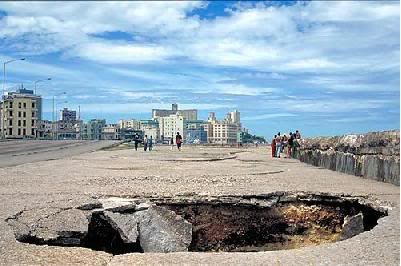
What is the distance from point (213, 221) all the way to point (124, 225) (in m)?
1.95

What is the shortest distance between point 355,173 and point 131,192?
305 inches

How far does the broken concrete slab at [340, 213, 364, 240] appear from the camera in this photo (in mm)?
8930

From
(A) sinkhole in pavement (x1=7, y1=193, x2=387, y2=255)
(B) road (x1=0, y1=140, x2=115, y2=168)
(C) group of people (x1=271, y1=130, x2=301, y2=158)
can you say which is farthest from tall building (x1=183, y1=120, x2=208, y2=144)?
(A) sinkhole in pavement (x1=7, y1=193, x2=387, y2=255)

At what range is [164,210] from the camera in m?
8.87

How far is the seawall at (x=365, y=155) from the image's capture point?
40.3 feet

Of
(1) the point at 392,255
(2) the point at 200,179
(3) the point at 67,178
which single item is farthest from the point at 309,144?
(1) the point at 392,255

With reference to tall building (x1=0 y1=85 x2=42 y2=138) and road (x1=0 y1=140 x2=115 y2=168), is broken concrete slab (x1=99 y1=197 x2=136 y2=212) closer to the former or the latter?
road (x1=0 y1=140 x2=115 y2=168)

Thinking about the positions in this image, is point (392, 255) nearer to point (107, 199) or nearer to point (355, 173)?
point (107, 199)

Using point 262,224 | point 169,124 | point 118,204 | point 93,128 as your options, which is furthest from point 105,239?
point 93,128

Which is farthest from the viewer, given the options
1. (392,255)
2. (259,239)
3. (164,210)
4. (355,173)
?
(355,173)

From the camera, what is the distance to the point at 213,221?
31.6 ft

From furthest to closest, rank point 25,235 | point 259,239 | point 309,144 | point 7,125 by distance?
point 7,125
point 309,144
point 259,239
point 25,235

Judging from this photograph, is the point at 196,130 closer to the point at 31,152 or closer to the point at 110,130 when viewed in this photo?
the point at 110,130

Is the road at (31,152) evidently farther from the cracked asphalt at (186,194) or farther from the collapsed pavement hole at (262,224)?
the collapsed pavement hole at (262,224)
